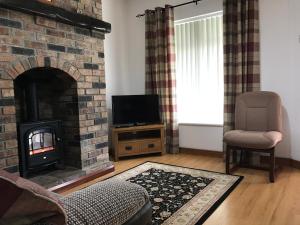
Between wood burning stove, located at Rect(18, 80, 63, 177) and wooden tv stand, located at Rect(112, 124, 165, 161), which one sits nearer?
wood burning stove, located at Rect(18, 80, 63, 177)

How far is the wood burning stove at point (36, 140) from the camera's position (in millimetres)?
2541

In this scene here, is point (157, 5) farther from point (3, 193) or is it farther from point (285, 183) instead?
point (3, 193)

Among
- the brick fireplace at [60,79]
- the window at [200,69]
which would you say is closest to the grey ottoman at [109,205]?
the brick fireplace at [60,79]

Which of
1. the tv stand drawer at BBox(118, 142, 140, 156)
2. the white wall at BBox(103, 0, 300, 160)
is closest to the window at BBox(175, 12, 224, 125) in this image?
the white wall at BBox(103, 0, 300, 160)

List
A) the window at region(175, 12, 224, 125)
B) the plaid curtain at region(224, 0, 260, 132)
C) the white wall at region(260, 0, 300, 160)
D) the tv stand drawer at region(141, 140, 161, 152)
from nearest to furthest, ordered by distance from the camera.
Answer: the white wall at region(260, 0, 300, 160) → the plaid curtain at region(224, 0, 260, 132) → the window at region(175, 12, 224, 125) → the tv stand drawer at region(141, 140, 161, 152)

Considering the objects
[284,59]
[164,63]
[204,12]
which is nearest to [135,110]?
[164,63]

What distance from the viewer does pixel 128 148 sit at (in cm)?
389

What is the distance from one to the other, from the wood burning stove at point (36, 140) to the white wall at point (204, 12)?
1.54 metres

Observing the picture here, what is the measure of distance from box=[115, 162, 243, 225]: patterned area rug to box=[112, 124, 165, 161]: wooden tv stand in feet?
1.63

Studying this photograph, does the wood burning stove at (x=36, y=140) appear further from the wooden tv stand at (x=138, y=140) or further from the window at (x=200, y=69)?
the window at (x=200, y=69)

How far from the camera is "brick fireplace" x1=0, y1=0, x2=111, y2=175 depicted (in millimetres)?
2307

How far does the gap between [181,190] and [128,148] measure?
1.51m

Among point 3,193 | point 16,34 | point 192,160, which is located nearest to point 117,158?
point 192,160

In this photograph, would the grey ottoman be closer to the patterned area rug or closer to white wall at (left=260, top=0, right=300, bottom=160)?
the patterned area rug
